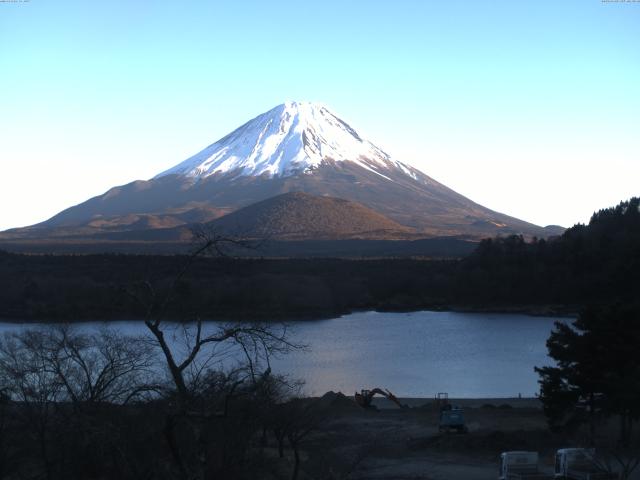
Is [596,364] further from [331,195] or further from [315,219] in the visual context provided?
[331,195]

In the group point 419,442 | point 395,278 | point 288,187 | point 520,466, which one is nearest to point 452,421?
point 419,442

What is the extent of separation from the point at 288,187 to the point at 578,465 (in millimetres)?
99732

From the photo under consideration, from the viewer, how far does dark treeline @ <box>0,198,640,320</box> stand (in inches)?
1487

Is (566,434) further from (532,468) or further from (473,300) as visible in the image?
(473,300)

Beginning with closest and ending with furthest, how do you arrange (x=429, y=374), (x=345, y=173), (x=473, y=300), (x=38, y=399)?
(x=38, y=399) → (x=429, y=374) → (x=473, y=300) → (x=345, y=173)

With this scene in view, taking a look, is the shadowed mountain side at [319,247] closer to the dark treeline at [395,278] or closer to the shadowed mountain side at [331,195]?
the dark treeline at [395,278]

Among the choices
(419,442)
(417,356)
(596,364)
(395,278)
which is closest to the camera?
(596,364)

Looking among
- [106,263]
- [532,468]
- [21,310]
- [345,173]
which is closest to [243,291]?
[21,310]

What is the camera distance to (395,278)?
161 feet

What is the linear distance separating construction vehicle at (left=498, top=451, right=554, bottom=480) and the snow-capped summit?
106m

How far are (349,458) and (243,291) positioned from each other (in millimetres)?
24118

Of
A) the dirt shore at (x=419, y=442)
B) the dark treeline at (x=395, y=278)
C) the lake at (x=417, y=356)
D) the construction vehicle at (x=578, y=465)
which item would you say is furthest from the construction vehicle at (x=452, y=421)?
the dark treeline at (x=395, y=278)

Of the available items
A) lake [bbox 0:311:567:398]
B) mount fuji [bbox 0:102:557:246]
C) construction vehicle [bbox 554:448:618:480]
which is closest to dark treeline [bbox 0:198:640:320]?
lake [bbox 0:311:567:398]

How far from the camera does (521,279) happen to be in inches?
1886
